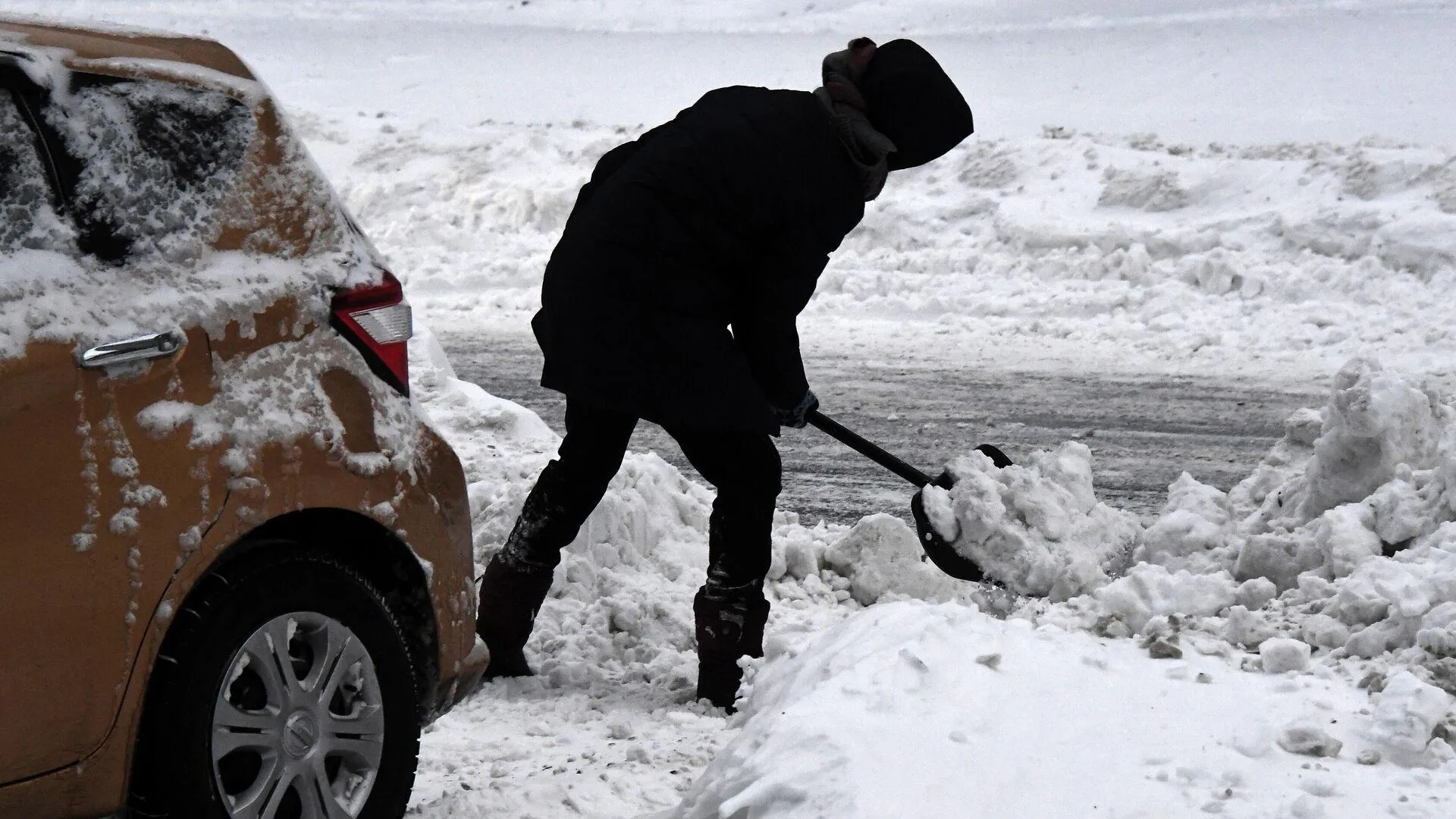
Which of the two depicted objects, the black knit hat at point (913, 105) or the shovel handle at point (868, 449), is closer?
the black knit hat at point (913, 105)

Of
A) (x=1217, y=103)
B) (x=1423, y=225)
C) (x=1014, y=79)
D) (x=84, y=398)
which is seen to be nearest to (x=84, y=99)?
(x=84, y=398)

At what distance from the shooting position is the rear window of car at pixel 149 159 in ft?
7.52

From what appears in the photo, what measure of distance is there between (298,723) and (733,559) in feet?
4.94

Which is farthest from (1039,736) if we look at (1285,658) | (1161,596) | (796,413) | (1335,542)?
(1335,542)

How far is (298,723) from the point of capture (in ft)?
8.05

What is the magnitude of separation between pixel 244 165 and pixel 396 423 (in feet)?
1.79

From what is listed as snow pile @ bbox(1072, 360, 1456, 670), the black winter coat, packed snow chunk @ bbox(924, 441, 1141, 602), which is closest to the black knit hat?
the black winter coat

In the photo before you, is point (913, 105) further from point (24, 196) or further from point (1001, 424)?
point (1001, 424)

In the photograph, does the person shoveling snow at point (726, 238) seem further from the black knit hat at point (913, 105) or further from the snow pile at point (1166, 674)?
the snow pile at point (1166, 674)

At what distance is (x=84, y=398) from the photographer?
2154mm

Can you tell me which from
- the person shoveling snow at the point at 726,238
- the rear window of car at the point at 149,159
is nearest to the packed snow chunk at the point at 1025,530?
Answer: the person shoveling snow at the point at 726,238

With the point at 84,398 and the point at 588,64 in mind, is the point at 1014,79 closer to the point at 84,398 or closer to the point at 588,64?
the point at 588,64

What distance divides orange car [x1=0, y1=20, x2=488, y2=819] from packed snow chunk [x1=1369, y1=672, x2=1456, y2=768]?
5.82 ft

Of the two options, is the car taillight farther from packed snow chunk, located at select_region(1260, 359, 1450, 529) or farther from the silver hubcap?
packed snow chunk, located at select_region(1260, 359, 1450, 529)
